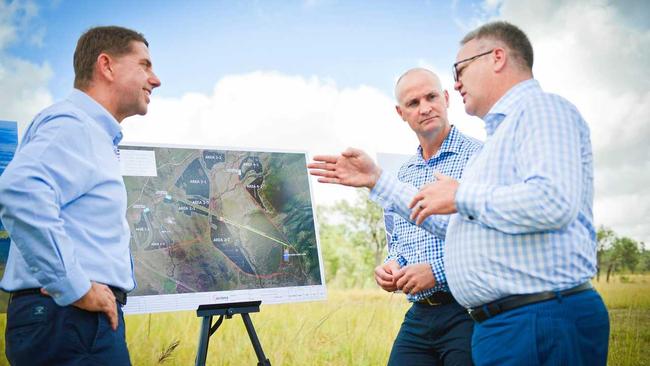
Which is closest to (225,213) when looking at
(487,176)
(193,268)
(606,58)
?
(193,268)

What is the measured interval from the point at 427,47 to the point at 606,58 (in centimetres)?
202

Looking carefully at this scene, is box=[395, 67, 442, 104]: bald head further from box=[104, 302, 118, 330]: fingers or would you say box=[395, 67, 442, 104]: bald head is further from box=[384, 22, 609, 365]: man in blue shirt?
box=[104, 302, 118, 330]: fingers

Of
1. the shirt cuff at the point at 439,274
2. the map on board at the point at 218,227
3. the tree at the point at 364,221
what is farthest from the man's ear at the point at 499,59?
the tree at the point at 364,221

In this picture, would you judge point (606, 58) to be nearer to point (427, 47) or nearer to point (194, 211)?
point (427, 47)

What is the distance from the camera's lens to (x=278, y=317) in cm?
477

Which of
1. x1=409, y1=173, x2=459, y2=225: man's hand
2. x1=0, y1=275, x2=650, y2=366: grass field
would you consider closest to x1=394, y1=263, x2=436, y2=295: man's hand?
x1=409, y1=173, x2=459, y2=225: man's hand

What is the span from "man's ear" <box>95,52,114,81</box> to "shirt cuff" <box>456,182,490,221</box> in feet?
4.28

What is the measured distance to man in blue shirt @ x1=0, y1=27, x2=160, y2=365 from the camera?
1521mm

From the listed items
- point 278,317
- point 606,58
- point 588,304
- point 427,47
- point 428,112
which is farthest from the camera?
point 427,47

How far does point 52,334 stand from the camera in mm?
1581

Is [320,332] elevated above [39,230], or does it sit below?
below

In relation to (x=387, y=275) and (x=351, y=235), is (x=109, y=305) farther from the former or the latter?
(x=351, y=235)

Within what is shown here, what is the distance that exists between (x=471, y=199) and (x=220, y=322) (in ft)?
5.21

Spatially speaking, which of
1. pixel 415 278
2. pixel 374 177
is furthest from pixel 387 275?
pixel 374 177
